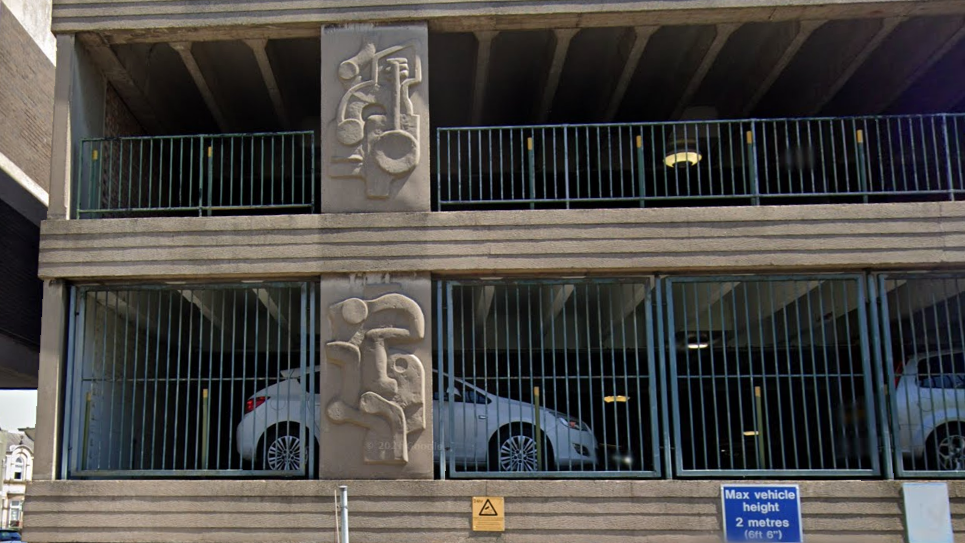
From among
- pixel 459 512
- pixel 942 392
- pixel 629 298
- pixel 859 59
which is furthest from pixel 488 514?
pixel 859 59

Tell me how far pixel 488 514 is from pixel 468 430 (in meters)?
1.27

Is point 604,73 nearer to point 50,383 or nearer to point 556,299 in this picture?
point 556,299

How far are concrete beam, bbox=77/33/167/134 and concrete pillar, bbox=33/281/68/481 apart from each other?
2.78 m

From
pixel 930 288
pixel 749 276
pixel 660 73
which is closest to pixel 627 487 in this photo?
pixel 749 276

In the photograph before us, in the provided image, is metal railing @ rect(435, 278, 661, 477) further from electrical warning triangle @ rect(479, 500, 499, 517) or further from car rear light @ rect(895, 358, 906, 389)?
car rear light @ rect(895, 358, 906, 389)

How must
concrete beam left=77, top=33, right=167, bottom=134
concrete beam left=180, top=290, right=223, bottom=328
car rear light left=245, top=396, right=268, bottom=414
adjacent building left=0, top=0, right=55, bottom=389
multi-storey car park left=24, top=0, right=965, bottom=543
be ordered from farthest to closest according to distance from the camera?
adjacent building left=0, top=0, right=55, bottom=389 < concrete beam left=77, top=33, right=167, bottom=134 < concrete beam left=180, top=290, right=223, bottom=328 < car rear light left=245, top=396, right=268, bottom=414 < multi-storey car park left=24, top=0, right=965, bottom=543

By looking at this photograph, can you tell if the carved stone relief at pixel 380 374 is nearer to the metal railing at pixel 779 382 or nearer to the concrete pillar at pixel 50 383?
the metal railing at pixel 779 382

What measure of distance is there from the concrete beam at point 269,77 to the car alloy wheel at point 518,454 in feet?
17.4

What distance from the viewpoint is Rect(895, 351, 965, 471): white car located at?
10914 mm

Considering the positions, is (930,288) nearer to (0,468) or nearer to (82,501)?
(82,501)

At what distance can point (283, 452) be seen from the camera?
36.8ft

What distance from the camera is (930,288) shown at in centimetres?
1159

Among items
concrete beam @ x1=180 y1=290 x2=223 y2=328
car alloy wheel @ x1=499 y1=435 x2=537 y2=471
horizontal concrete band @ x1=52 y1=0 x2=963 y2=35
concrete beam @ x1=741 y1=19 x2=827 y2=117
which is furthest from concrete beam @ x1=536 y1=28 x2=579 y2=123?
concrete beam @ x1=180 y1=290 x2=223 y2=328

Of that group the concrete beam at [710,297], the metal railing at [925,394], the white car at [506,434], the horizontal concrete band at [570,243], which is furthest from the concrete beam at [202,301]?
the metal railing at [925,394]
